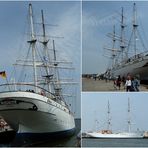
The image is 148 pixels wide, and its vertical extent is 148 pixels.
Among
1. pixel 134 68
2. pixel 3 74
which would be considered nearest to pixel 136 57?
pixel 134 68

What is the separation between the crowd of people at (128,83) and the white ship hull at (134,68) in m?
0.51

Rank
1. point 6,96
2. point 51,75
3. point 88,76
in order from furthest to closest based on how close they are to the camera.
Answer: point 51,75 → point 6,96 → point 88,76

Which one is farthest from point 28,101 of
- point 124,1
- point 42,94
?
point 124,1

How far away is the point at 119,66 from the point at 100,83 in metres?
1.49

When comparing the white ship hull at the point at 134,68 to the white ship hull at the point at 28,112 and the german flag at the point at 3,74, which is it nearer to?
the german flag at the point at 3,74

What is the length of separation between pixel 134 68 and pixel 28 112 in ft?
11.6

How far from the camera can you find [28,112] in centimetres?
1134

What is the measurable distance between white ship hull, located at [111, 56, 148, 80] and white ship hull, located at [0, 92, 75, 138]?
2952 millimetres

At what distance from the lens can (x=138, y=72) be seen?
9.40 metres

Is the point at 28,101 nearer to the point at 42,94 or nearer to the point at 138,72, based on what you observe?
the point at 42,94

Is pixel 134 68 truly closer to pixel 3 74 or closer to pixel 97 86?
pixel 97 86

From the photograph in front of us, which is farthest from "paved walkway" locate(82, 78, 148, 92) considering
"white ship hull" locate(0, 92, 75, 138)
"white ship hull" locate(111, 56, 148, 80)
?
"white ship hull" locate(0, 92, 75, 138)

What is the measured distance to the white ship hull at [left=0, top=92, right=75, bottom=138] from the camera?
11164 mm

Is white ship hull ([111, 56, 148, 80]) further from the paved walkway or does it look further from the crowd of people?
the paved walkway
